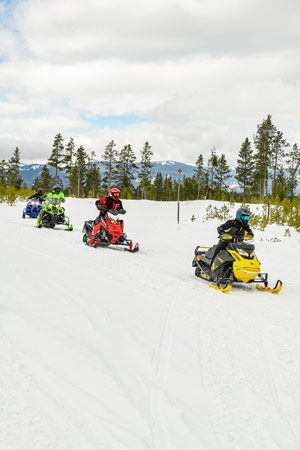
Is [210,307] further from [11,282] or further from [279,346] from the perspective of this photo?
[11,282]

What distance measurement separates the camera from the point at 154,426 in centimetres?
245

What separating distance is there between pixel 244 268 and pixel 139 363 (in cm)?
437

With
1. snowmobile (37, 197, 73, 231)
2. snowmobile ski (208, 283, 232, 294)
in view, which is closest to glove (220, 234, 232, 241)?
snowmobile ski (208, 283, 232, 294)

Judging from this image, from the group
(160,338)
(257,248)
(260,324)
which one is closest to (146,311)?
(160,338)

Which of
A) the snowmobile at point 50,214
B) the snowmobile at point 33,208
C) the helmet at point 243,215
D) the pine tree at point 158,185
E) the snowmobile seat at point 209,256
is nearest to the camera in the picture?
the helmet at point 243,215

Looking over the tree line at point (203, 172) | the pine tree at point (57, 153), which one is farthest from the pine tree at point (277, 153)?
the pine tree at point (57, 153)

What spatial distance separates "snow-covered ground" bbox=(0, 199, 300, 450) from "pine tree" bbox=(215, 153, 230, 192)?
60215 millimetres

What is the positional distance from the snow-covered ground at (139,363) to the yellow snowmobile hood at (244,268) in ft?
1.10

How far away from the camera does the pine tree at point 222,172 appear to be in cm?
6531

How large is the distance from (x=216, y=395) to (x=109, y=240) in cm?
827

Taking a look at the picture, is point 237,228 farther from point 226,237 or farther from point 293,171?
point 293,171

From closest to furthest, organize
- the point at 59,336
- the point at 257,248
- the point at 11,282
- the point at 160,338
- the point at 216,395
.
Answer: the point at 216,395 → the point at 59,336 → the point at 160,338 → the point at 11,282 → the point at 257,248

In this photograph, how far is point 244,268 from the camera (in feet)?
23.8

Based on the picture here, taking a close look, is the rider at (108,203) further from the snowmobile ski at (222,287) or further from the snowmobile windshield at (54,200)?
the snowmobile ski at (222,287)
